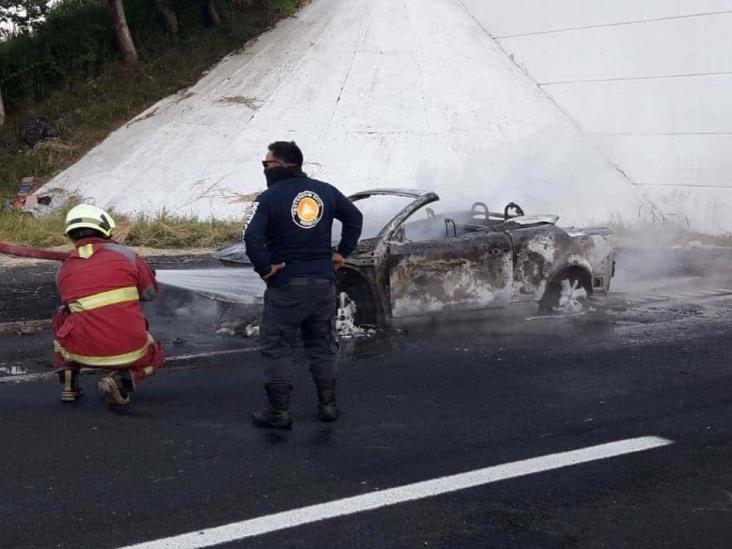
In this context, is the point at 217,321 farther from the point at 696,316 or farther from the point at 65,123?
the point at 65,123

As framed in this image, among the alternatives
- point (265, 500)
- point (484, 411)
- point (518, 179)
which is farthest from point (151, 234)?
point (265, 500)

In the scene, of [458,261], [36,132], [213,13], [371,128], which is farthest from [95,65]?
[458,261]

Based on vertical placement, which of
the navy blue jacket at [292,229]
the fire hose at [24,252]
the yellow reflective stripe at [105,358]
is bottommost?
the yellow reflective stripe at [105,358]

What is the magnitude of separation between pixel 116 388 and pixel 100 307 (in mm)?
569

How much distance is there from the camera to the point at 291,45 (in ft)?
75.9

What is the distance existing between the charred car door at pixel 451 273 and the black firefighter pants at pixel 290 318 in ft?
9.70

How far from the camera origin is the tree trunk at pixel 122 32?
78.2 feet

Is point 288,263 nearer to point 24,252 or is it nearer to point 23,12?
point 24,252

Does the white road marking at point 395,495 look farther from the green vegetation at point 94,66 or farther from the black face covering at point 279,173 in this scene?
the green vegetation at point 94,66

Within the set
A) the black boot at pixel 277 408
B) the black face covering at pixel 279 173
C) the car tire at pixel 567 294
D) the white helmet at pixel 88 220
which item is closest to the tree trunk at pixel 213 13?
the car tire at pixel 567 294

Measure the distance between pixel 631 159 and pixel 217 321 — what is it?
45.5ft

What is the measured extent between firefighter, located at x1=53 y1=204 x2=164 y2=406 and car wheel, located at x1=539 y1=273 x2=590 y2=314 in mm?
5126

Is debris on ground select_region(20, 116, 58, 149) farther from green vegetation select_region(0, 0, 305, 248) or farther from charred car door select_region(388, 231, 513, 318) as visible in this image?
charred car door select_region(388, 231, 513, 318)

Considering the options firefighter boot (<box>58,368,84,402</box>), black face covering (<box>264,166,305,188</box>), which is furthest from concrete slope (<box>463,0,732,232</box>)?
firefighter boot (<box>58,368,84,402</box>)
